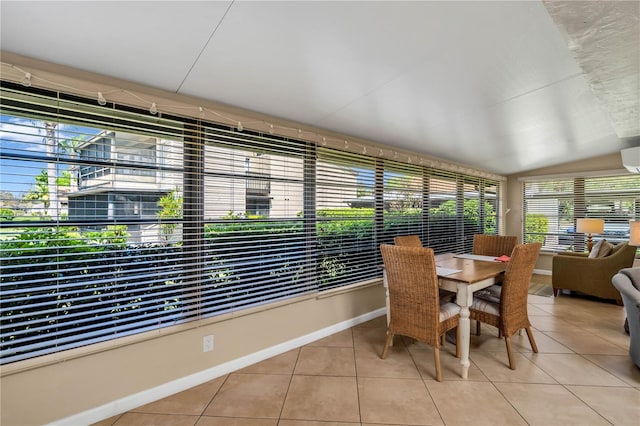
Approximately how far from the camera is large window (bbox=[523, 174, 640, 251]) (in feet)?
16.4

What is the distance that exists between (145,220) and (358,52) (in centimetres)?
169

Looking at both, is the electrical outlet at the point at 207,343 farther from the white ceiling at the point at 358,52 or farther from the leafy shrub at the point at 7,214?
the white ceiling at the point at 358,52

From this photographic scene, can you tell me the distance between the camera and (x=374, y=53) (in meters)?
1.60

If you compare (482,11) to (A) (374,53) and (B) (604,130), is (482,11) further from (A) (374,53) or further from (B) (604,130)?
(B) (604,130)

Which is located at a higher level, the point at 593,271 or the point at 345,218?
the point at 345,218

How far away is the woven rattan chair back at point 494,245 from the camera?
3.51 metres

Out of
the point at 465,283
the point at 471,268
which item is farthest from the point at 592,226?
the point at 465,283

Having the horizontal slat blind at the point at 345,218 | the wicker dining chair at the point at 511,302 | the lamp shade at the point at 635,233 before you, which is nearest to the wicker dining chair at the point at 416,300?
the wicker dining chair at the point at 511,302

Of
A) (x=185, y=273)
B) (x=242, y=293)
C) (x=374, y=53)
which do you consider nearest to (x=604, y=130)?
(x=374, y=53)

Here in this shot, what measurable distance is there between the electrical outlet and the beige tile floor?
0.24 meters

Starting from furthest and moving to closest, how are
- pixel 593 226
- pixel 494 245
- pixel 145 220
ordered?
pixel 593 226 → pixel 494 245 → pixel 145 220

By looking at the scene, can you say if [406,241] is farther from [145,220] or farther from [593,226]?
[593,226]

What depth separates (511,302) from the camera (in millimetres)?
2285

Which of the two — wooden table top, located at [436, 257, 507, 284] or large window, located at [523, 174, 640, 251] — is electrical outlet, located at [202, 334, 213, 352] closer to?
wooden table top, located at [436, 257, 507, 284]
